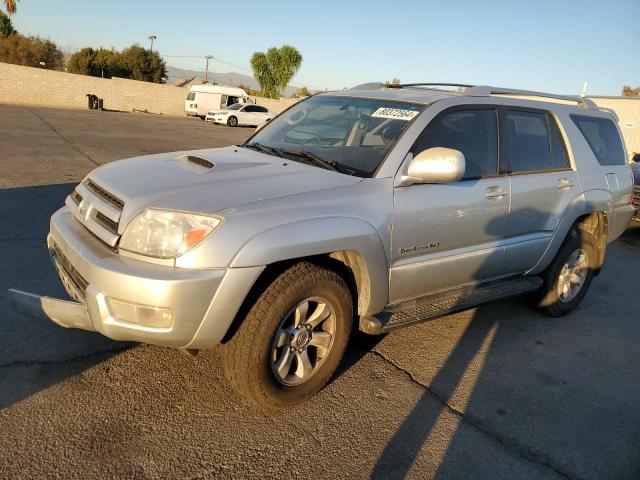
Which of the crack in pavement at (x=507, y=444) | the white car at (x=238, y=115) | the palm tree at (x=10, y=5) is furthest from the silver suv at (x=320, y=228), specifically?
the palm tree at (x=10, y=5)

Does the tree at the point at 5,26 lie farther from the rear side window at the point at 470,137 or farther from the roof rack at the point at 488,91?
the rear side window at the point at 470,137

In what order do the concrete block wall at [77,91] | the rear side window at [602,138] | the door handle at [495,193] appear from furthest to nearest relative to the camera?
1. the concrete block wall at [77,91]
2. the rear side window at [602,138]
3. the door handle at [495,193]

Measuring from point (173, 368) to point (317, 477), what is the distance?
1234mm

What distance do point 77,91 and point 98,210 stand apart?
3233 centimetres

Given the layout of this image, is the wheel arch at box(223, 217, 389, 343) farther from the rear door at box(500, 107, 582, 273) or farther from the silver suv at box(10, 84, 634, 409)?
the rear door at box(500, 107, 582, 273)

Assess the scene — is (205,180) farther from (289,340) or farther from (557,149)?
(557,149)

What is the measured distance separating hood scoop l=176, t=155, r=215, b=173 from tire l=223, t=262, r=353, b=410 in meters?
0.92

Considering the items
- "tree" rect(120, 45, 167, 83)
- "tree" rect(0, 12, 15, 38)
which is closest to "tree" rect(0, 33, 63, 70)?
"tree" rect(0, 12, 15, 38)

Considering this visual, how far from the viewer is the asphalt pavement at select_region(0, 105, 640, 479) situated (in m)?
2.45

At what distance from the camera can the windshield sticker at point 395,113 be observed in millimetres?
3405

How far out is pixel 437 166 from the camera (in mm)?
3002

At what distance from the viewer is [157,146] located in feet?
47.5

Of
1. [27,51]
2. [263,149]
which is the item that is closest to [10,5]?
[27,51]

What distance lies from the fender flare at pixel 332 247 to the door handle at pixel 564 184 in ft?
6.84
